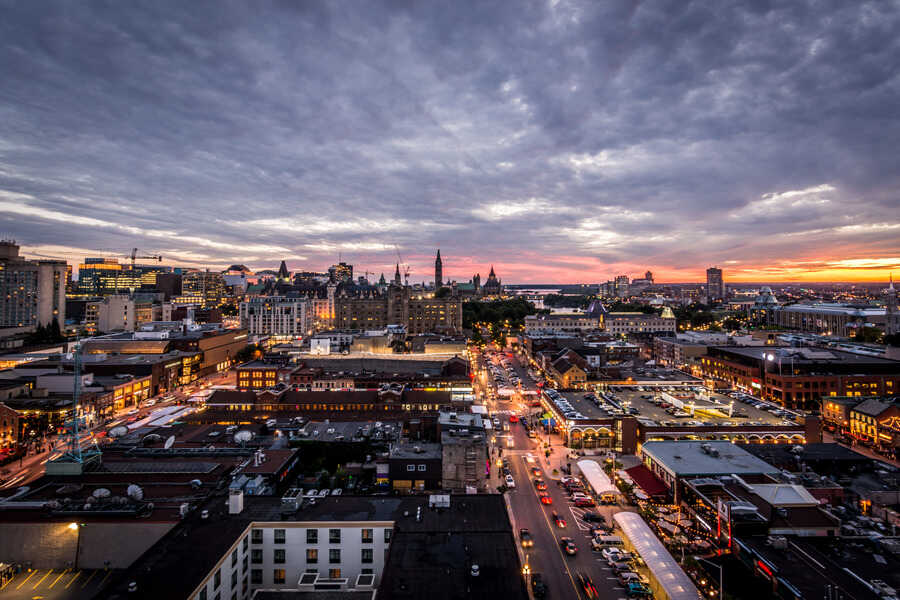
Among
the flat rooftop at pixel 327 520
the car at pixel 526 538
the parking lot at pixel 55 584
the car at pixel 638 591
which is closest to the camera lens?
the flat rooftop at pixel 327 520

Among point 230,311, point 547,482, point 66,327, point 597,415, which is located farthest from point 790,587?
point 230,311

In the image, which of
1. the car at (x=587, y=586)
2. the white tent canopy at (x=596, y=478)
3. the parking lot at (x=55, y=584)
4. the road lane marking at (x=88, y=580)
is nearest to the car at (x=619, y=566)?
the car at (x=587, y=586)

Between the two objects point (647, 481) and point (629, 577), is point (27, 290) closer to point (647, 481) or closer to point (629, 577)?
point (647, 481)

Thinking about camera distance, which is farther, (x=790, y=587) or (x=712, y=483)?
(x=712, y=483)

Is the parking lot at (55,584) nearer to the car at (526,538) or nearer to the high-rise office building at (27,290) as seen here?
the car at (526,538)

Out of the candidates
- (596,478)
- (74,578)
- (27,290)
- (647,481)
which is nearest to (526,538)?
(596,478)

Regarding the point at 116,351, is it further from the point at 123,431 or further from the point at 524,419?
the point at 524,419

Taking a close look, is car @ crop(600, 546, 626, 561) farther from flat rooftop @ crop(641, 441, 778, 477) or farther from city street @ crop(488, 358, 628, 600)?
flat rooftop @ crop(641, 441, 778, 477)
